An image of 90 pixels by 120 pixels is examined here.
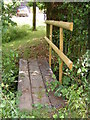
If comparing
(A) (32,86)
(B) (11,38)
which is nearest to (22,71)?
(A) (32,86)

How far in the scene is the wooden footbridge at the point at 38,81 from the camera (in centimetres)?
273

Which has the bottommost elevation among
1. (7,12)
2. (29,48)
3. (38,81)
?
(29,48)

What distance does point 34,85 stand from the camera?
3377mm

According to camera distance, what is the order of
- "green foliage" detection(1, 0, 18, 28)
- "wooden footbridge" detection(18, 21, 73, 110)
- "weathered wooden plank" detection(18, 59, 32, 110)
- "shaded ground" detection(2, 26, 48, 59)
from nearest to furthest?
1. "weathered wooden plank" detection(18, 59, 32, 110)
2. "wooden footbridge" detection(18, 21, 73, 110)
3. "green foliage" detection(1, 0, 18, 28)
4. "shaded ground" detection(2, 26, 48, 59)

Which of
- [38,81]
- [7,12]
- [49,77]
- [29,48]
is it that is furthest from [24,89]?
[29,48]

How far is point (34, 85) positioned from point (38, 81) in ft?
0.66

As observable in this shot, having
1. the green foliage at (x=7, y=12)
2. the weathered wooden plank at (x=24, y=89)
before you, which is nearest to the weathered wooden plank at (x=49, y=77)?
the weathered wooden plank at (x=24, y=89)

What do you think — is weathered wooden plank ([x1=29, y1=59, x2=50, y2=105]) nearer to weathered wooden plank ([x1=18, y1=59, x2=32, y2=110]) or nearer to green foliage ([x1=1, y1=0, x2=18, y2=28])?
Answer: weathered wooden plank ([x1=18, y1=59, x2=32, y2=110])

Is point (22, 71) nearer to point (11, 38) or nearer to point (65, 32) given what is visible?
point (65, 32)

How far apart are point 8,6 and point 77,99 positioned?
2116 mm

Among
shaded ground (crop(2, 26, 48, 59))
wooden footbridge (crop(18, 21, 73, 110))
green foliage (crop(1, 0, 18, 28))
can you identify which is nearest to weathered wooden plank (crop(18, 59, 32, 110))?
wooden footbridge (crop(18, 21, 73, 110))

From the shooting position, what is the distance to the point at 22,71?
4.19 m

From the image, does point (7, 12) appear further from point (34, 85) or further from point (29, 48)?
point (29, 48)

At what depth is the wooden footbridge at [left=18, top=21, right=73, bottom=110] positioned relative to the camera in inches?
107
